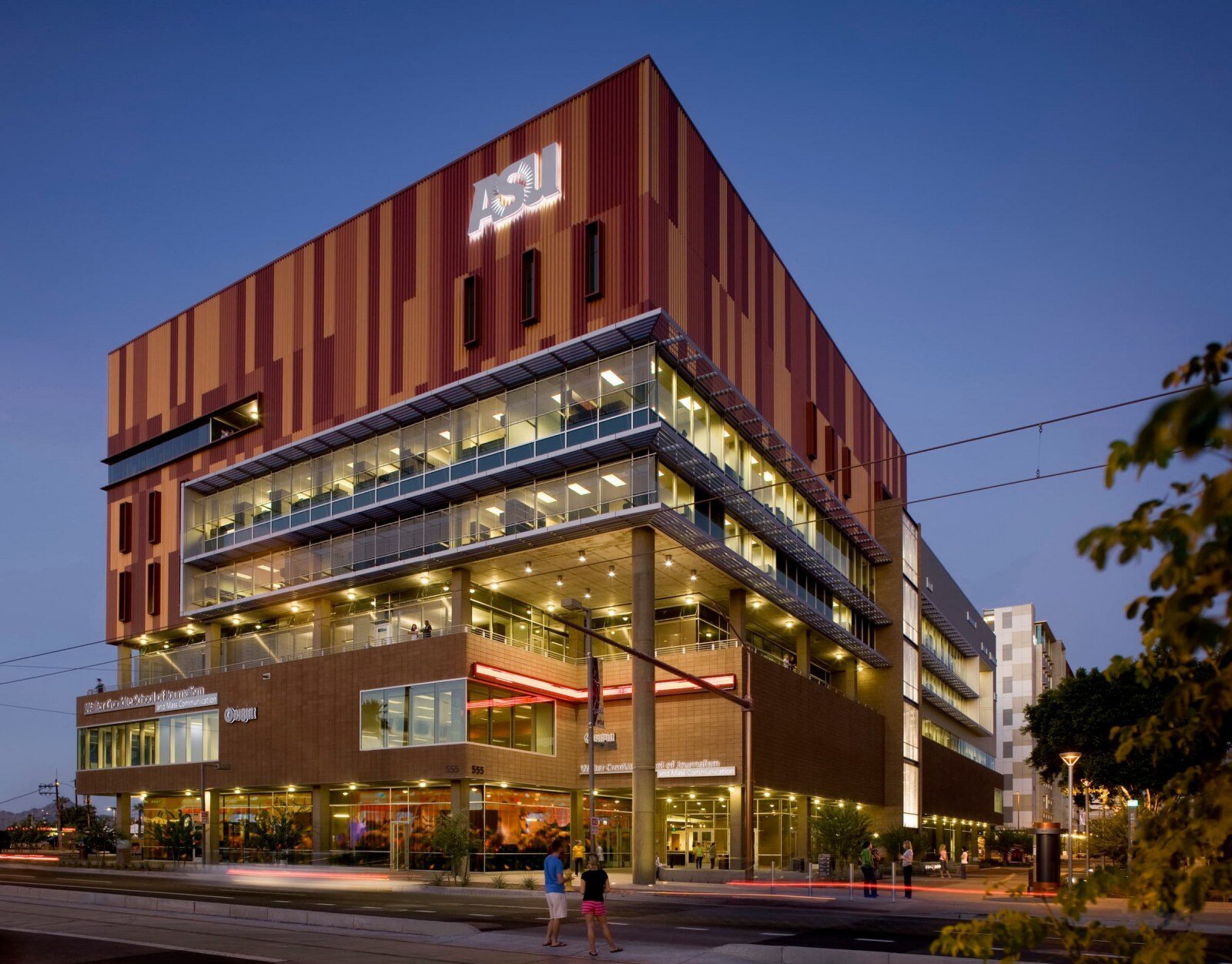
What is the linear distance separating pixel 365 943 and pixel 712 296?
37496mm

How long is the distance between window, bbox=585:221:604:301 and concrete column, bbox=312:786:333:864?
96.9 feet

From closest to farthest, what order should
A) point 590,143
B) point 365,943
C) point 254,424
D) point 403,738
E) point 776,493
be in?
point 365,943
point 590,143
point 403,738
point 776,493
point 254,424

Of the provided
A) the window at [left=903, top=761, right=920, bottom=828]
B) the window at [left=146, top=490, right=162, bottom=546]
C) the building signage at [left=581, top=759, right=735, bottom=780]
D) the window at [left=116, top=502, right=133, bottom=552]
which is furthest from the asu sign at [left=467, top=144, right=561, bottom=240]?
the window at [left=903, top=761, right=920, bottom=828]

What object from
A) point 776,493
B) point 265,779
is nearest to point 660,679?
point 776,493

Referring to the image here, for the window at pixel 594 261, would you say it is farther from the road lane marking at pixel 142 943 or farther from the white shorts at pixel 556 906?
the road lane marking at pixel 142 943

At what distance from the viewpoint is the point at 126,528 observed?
75.4 metres

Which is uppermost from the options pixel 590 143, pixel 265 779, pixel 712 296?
pixel 590 143

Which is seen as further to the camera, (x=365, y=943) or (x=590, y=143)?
(x=590, y=143)

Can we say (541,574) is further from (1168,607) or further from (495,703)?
(1168,607)

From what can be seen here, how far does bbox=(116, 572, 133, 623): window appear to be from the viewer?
74.5 metres

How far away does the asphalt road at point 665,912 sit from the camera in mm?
24828

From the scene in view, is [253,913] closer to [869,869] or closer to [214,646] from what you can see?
[869,869]

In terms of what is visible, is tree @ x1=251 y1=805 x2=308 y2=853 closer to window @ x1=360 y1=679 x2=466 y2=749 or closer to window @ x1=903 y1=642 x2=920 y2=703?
window @ x1=360 y1=679 x2=466 y2=749

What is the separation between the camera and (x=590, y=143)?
2040 inches
